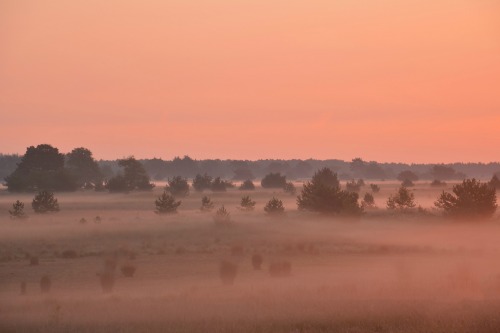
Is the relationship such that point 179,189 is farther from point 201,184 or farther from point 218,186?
point 201,184

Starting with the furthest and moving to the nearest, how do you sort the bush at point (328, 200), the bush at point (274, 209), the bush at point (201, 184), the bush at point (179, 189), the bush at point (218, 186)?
the bush at point (201, 184), the bush at point (218, 186), the bush at point (179, 189), the bush at point (274, 209), the bush at point (328, 200)

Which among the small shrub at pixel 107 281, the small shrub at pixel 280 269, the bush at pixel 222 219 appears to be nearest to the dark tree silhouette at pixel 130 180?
the bush at pixel 222 219

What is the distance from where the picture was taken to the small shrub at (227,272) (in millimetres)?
26506

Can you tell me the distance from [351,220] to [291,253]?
17.8 meters

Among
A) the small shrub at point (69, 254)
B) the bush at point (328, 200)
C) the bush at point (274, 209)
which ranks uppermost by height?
the bush at point (328, 200)

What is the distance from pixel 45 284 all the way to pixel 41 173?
8088cm

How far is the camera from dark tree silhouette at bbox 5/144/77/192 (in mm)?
102750

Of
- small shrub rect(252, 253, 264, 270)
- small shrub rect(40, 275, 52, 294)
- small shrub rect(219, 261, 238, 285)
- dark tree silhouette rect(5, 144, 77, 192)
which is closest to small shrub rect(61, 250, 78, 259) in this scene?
small shrub rect(40, 275, 52, 294)

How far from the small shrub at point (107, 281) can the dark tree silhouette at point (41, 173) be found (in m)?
78.1

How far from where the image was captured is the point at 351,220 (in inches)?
2158

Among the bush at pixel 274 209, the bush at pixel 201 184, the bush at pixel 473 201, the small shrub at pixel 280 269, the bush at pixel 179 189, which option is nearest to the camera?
the small shrub at pixel 280 269

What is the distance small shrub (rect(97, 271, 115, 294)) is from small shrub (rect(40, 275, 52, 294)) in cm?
186

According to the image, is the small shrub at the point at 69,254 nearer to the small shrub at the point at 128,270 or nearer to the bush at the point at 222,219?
the small shrub at the point at 128,270

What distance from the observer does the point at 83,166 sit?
404ft
